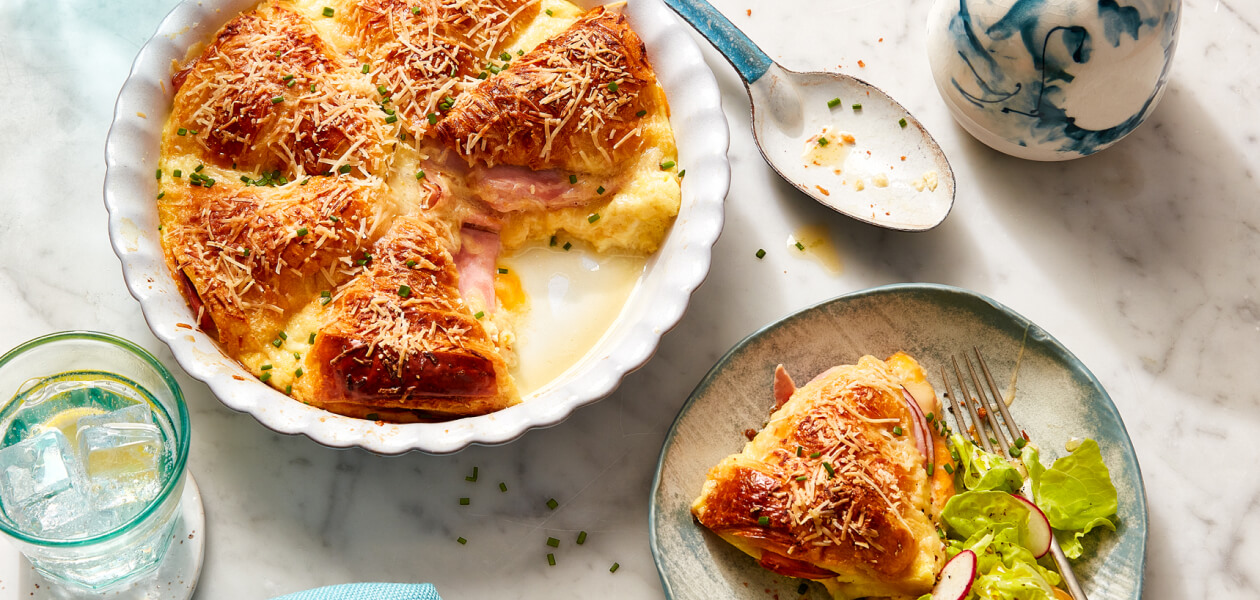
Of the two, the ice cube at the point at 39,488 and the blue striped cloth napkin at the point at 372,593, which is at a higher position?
the ice cube at the point at 39,488

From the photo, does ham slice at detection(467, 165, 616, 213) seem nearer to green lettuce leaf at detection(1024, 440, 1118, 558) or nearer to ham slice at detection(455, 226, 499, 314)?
ham slice at detection(455, 226, 499, 314)

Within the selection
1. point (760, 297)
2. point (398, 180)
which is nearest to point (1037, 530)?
point (760, 297)

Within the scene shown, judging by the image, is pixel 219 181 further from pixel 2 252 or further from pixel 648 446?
pixel 648 446

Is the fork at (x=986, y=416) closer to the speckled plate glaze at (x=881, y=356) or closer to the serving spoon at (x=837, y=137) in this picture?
the speckled plate glaze at (x=881, y=356)

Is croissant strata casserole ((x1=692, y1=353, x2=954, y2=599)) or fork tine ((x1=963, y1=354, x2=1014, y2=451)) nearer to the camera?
croissant strata casserole ((x1=692, y1=353, x2=954, y2=599))

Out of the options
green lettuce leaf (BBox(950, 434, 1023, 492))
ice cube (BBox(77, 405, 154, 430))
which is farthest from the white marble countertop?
green lettuce leaf (BBox(950, 434, 1023, 492))

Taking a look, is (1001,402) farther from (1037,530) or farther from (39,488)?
(39,488)

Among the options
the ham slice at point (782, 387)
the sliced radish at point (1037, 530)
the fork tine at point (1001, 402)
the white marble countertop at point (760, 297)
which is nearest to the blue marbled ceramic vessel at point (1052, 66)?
the white marble countertop at point (760, 297)
